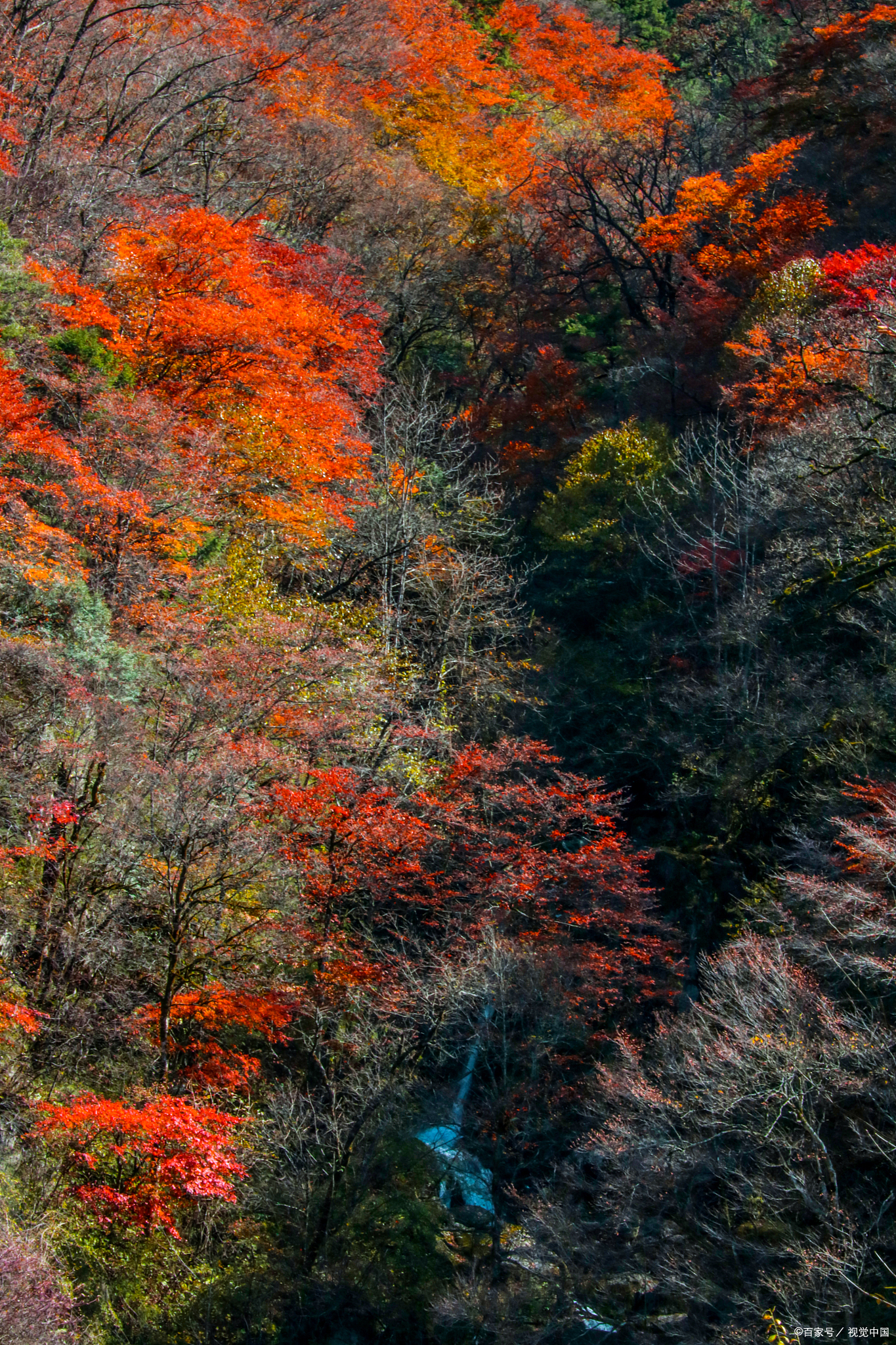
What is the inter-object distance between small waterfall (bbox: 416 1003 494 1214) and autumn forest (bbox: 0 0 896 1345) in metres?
0.11

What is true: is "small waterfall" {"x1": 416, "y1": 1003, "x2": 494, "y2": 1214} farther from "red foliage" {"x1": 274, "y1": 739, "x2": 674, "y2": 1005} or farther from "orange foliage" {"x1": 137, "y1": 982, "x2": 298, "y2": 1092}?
Answer: "orange foliage" {"x1": 137, "y1": 982, "x2": 298, "y2": 1092}

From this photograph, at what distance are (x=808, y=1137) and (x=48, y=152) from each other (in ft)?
75.4

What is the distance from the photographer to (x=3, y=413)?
1584 cm

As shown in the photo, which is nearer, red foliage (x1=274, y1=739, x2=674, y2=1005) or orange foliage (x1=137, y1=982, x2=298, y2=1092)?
orange foliage (x1=137, y1=982, x2=298, y2=1092)

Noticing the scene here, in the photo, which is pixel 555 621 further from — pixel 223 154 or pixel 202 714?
pixel 223 154

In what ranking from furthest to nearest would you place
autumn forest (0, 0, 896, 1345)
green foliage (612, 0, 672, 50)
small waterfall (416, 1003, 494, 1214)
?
1. green foliage (612, 0, 672, 50)
2. small waterfall (416, 1003, 494, 1214)
3. autumn forest (0, 0, 896, 1345)

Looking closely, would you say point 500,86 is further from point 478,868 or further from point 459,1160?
point 459,1160

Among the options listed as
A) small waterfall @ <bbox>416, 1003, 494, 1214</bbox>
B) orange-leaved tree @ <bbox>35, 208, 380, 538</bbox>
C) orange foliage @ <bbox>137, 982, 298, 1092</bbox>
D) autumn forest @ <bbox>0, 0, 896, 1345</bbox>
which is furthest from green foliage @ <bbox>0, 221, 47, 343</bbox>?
small waterfall @ <bbox>416, 1003, 494, 1214</bbox>

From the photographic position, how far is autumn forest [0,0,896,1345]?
12656 millimetres

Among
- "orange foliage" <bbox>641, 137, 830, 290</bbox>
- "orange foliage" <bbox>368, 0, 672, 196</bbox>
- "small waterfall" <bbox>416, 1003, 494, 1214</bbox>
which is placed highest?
"orange foliage" <bbox>368, 0, 672, 196</bbox>

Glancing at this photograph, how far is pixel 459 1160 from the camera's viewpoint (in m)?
14.9

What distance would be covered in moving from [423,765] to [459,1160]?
6.53 m

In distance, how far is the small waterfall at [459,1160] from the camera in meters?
14.5

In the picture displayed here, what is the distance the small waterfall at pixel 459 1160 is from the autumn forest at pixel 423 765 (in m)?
0.11
